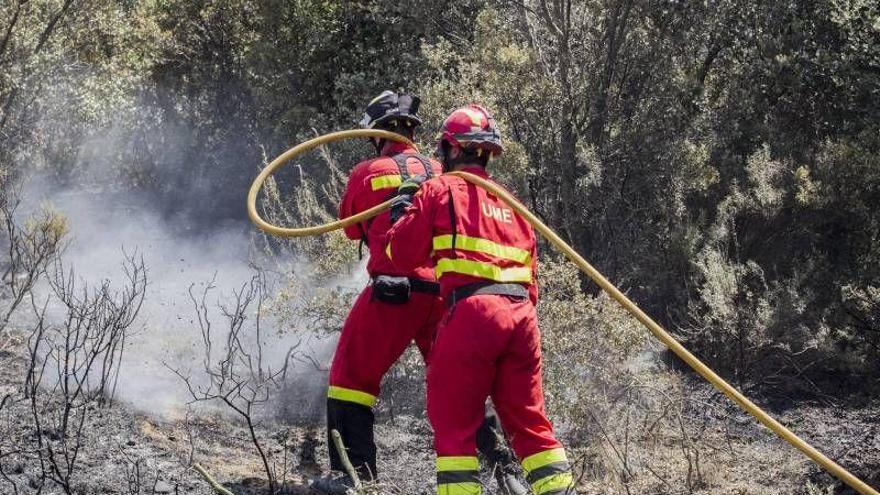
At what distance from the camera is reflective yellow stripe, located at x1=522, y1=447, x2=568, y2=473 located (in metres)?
5.52

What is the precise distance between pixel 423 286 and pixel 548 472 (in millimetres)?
1230

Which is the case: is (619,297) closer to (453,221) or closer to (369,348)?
(453,221)

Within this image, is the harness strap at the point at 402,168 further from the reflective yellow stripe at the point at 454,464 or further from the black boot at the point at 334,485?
the reflective yellow stripe at the point at 454,464

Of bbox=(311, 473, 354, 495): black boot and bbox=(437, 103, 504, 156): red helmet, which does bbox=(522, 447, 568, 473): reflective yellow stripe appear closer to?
bbox=(311, 473, 354, 495): black boot

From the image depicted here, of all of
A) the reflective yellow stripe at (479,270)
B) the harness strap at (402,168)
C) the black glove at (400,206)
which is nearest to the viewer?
the reflective yellow stripe at (479,270)

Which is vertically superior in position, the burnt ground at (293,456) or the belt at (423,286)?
the belt at (423,286)

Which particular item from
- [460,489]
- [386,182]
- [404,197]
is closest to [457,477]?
[460,489]

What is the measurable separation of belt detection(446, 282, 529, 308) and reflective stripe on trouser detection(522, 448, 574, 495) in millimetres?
696

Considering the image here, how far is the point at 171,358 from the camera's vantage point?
9.38 metres

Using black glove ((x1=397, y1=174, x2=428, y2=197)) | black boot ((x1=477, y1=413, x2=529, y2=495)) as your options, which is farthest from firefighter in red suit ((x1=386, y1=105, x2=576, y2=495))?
black boot ((x1=477, y1=413, x2=529, y2=495))

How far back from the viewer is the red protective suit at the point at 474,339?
5.52 metres

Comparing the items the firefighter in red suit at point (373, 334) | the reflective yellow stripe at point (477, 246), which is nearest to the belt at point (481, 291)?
the reflective yellow stripe at point (477, 246)

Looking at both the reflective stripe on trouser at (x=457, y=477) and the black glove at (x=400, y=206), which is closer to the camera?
the reflective stripe on trouser at (x=457, y=477)

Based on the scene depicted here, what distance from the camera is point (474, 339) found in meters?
5.53
